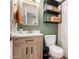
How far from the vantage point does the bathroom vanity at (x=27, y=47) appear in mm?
2196

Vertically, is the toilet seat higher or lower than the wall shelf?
lower

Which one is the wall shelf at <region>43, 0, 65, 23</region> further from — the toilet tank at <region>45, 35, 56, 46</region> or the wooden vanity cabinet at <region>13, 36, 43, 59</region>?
the wooden vanity cabinet at <region>13, 36, 43, 59</region>

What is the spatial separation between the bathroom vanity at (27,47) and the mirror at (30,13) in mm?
711

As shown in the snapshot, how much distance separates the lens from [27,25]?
314 cm

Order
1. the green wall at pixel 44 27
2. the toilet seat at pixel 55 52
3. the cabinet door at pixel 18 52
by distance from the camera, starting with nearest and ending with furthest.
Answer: the cabinet door at pixel 18 52
the toilet seat at pixel 55 52
the green wall at pixel 44 27

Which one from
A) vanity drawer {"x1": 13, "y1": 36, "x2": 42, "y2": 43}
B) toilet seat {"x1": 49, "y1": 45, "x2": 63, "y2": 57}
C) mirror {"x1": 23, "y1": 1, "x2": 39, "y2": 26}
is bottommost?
toilet seat {"x1": 49, "y1": 45, "x2": 63, "y2": 57}

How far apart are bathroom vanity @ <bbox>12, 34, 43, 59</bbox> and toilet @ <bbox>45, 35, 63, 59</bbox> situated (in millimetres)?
389

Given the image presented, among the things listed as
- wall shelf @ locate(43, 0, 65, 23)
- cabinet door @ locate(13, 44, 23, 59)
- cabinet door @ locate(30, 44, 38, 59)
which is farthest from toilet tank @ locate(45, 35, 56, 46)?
cabinet door @ locate(13, 44, 23, 59)

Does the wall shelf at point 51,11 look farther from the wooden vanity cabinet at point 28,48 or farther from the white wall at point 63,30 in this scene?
the wooden vanity cabinet at point 28,48

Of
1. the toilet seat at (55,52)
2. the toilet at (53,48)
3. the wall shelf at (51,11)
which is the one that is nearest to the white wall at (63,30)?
the wall shelf at (51,11)

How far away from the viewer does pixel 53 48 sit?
302cm

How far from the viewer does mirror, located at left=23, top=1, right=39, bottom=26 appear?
10.1 feet
